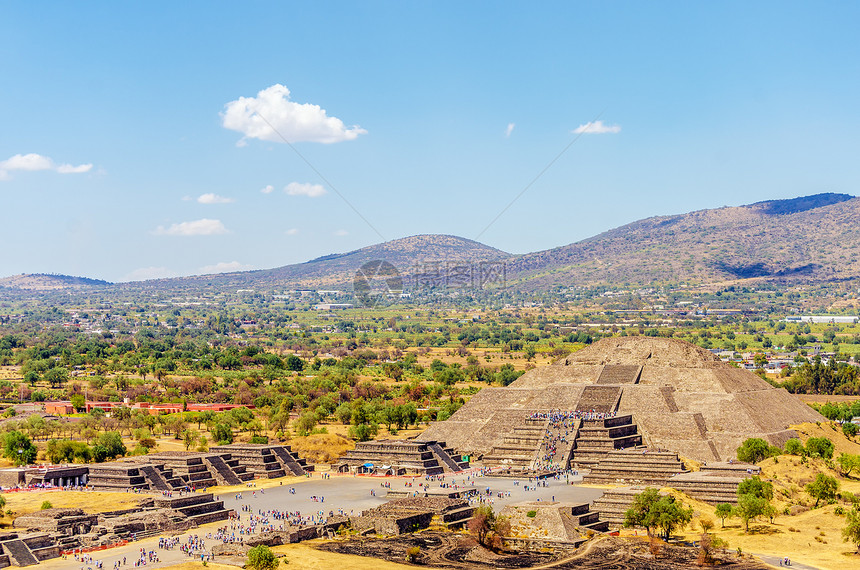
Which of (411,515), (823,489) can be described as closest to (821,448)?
(823,489)

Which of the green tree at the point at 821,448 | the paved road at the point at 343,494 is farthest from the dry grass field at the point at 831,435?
the paved road at the point at 343,494

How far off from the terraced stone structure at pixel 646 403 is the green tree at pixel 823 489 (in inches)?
653

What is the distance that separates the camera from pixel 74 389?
156 metres

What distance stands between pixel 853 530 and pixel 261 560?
35.5 metres

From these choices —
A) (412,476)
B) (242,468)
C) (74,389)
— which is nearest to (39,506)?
(242,468)

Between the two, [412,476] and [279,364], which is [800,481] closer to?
[412,476]

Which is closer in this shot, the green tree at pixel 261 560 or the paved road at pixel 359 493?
the green tree at pixel 261 560

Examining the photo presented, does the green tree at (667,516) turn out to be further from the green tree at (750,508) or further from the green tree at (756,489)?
the green tree at (756,489)

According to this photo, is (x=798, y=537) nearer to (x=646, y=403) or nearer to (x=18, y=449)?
(x=646, y=403)

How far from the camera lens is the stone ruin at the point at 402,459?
96625mm

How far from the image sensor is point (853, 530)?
63906 millimetres

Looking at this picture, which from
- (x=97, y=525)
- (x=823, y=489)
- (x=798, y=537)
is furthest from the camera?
(x=823, y=489)

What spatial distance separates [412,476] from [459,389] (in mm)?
61690

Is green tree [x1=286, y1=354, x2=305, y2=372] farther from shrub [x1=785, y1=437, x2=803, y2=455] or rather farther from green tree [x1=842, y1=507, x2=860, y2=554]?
green tree [x1=842, y1=507, x2=860, y2=554]
